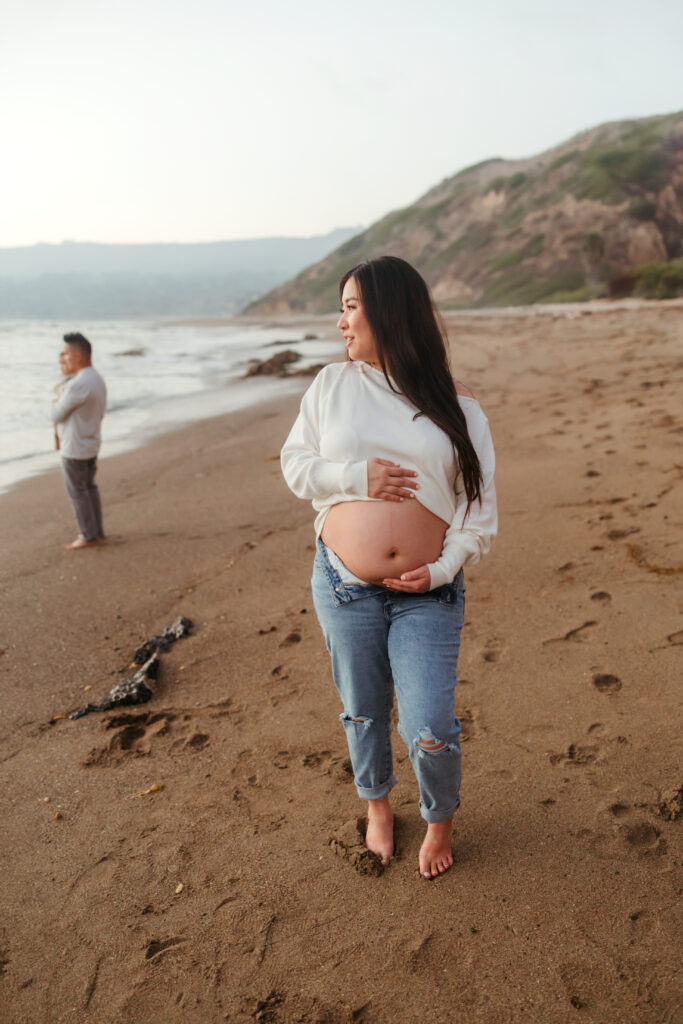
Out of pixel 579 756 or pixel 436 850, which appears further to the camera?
pixel 579 756

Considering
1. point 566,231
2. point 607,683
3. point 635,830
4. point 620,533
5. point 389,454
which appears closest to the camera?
point 389,454

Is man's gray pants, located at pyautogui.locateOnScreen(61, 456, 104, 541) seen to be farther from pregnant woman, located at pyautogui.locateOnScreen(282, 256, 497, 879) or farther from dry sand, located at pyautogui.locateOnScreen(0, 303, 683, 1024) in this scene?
pregnant woman, located at pyautogui.locateOnScreen(282, 256, 497, 879)

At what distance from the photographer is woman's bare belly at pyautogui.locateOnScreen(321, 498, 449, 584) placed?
202 centimetres

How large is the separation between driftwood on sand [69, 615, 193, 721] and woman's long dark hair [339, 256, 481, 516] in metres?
1.99

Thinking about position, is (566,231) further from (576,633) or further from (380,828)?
(380,828)

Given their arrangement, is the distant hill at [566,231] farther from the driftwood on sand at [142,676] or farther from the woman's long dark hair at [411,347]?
the woman's long dark hair at [411,347]

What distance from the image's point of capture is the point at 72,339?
5348 millimetres

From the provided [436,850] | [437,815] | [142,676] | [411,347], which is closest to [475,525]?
[411,347]

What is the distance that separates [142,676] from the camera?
11.0 ft

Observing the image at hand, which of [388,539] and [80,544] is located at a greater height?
[388,539]

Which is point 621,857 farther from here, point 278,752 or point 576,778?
point 278,752

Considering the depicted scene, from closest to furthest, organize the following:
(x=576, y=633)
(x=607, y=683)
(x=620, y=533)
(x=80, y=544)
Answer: (x=607, y=683)
(x=576, y=633)
(x=620, y=533)
(x=80, y=544)

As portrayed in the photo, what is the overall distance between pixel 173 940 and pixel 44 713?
1540mm

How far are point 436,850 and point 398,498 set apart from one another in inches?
42.6
